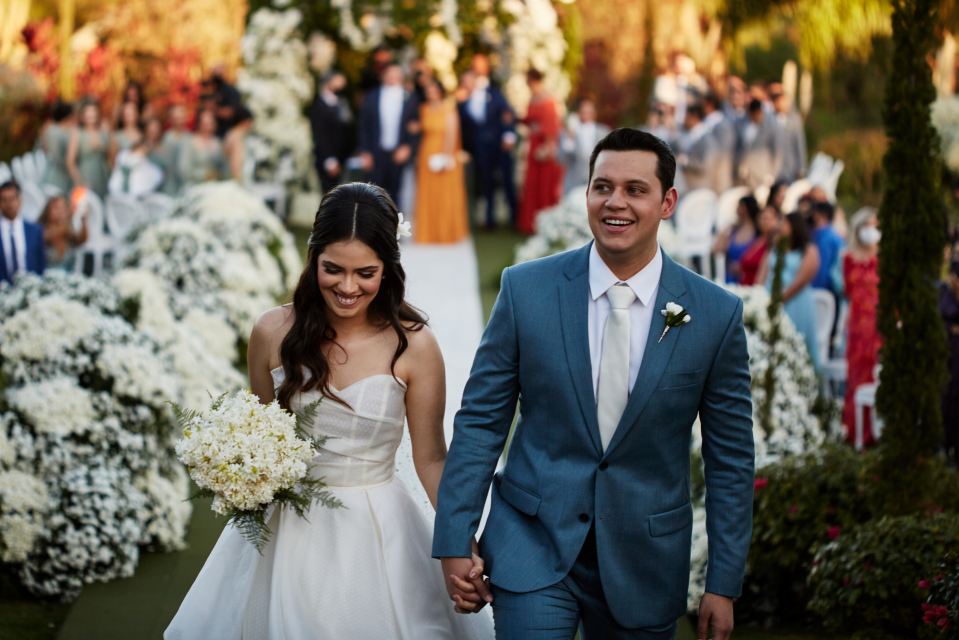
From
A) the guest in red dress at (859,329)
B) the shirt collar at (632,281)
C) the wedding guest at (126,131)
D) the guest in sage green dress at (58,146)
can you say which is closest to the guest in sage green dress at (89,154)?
the guest in sage green dress at (58,146)

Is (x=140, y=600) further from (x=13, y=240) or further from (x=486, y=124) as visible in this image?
(x=486, y=124)

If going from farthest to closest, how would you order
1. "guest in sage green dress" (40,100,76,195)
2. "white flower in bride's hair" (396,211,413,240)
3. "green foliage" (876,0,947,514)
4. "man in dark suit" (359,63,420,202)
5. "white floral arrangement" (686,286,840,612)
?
"man in dark suit" (359,63,420,202), "guest in sage green dress" (40,100,76,195), "white floral arrangement" (686,286,840,612), "green foliage" (876,0,947,514), "white flower in bride's hair" (396,211,413,240)

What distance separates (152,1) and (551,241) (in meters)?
15.3

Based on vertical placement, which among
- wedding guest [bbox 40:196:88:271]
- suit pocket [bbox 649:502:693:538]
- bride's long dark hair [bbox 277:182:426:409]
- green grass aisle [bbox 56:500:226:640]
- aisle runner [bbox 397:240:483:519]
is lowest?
green grass aisle [bbox 56:500:226:640]

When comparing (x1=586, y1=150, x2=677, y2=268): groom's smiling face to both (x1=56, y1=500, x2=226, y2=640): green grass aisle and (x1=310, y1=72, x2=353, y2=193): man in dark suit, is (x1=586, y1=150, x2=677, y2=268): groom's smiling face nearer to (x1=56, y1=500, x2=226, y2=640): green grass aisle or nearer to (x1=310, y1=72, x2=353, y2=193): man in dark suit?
(x1=56, y1=500, x2=226, y2=640): green grass aisle

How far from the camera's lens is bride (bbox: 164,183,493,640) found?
4547mm

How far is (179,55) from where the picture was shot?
79.4ft

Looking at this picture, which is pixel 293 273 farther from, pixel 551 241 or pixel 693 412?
pixel 693 412

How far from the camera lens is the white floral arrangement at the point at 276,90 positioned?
65.7 feet

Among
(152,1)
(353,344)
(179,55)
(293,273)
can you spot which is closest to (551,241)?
(293,273)

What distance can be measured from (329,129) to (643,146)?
15.5 metres

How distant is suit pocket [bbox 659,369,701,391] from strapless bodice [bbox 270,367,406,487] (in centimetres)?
101

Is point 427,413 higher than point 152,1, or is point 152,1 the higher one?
point 152,1

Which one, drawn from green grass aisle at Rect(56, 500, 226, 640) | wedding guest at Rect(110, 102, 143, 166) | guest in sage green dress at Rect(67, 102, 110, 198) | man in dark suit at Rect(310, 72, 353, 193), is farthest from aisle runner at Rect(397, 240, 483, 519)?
guest in sage green dress at Rect(67, 102, 110, 198)
